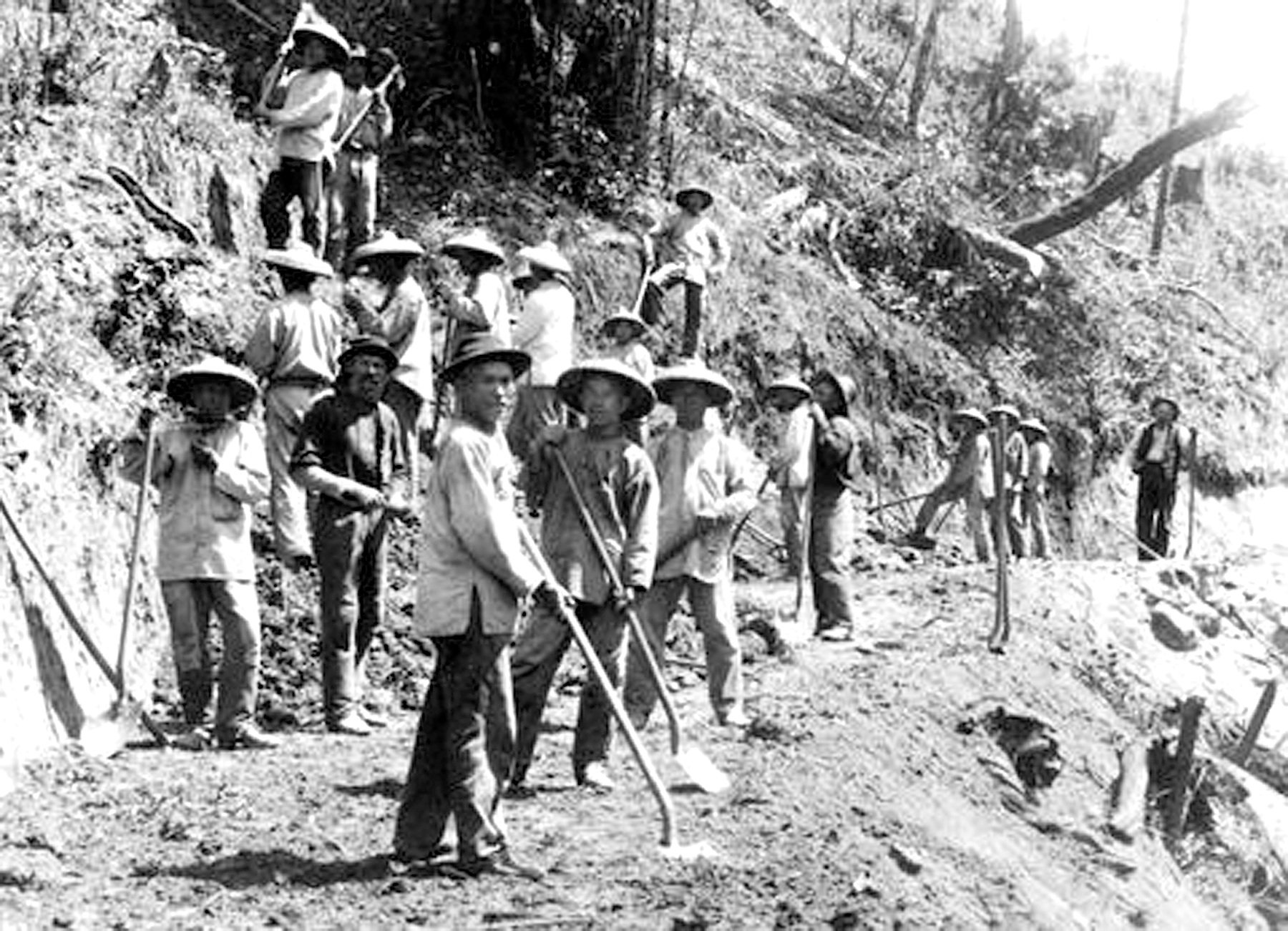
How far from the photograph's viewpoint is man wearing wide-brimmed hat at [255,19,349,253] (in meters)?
10.8

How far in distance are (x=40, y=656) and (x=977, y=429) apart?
1043 centimetres

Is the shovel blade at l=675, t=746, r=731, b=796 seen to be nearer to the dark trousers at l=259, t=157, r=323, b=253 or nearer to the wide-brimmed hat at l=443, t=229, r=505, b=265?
the wide-brimmed hat at l=443, t=229, r=505, b=265

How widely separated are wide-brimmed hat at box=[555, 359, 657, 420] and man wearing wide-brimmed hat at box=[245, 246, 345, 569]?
1.73 metres

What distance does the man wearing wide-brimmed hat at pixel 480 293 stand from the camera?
9.60 metres

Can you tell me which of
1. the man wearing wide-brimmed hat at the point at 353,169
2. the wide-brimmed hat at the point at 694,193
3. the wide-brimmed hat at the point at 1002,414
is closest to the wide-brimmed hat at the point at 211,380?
the man wearing wide-brimmed hat at the point at 353,169

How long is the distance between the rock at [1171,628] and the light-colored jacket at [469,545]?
38.3ft

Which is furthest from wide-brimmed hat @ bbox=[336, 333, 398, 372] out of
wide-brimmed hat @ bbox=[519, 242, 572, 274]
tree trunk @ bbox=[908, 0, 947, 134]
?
tree trunk @ bbox=[908, 0, 947, 134]

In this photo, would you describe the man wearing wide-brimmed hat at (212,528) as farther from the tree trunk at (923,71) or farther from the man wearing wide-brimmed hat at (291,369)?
the tree trunk at (923,71)

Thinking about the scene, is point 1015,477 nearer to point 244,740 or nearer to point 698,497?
point 698,497

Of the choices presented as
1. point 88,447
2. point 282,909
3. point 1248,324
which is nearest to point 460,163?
point 88,447

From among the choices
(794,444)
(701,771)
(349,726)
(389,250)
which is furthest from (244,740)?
(794,444)

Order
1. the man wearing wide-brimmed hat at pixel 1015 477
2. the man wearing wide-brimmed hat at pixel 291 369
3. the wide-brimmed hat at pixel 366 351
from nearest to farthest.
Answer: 1. the wide-brimmed hat at pixel 366 351
2. the man wearing wide-brimmed hat at pixel 291 369
3. the man wearing wide-brimmed hat at pixel 1015 477

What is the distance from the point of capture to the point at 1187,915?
10953 mm

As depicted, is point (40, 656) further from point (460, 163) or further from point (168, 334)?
point (460, 163)
